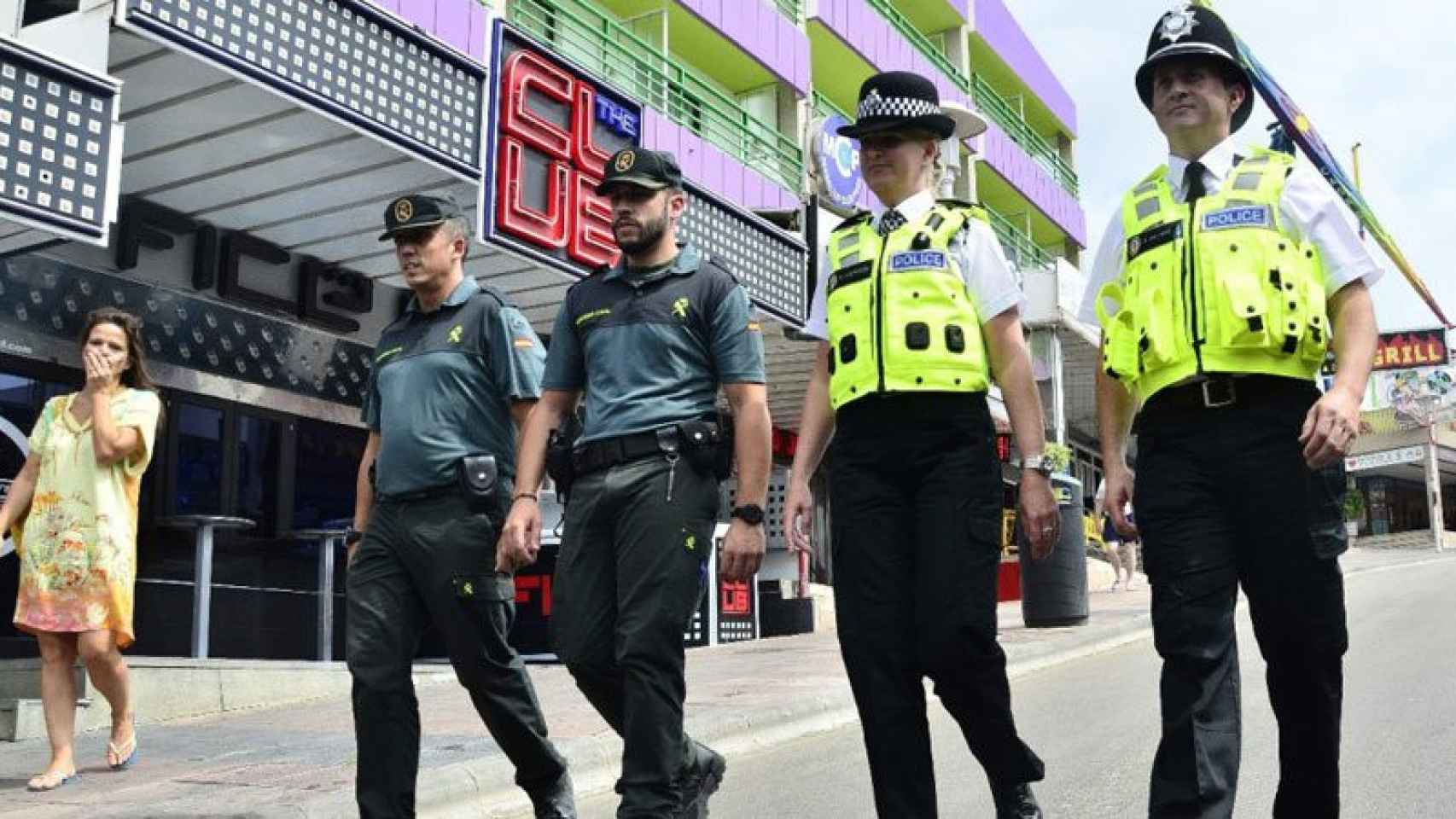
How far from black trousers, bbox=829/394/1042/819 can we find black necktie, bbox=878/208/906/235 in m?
0.49

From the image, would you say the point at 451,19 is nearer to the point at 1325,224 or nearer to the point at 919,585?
the point at 919,585

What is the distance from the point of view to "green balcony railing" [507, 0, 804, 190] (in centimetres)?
1600

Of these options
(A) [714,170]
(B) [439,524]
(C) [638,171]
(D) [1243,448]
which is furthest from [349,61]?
(A) [714,170]

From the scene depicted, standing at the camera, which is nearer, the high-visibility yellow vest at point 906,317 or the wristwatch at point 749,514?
the high-visibility yellow vest at point 906,317

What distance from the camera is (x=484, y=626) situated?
13.0ft

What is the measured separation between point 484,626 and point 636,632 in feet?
1.90

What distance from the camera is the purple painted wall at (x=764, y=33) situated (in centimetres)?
1928

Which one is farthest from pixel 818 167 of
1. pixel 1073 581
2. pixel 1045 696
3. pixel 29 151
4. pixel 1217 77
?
pixel 1217 77

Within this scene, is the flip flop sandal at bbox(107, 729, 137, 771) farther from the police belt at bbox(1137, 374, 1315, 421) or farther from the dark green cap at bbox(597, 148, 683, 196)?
the police belt at bbox(1137, 374, 1315, 421)

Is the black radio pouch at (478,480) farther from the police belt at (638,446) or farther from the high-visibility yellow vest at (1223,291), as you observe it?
the high-visibility yellow vest at (1223,291)

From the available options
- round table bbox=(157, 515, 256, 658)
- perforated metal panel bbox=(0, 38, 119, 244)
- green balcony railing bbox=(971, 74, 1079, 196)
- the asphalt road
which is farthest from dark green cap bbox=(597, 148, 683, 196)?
green balcony railing bbox=(971, 74, 1079, 196)

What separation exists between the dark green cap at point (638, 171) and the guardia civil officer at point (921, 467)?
563mm

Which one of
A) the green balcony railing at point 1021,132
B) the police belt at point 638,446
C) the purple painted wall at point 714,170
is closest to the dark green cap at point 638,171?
the police belt at point 638,446

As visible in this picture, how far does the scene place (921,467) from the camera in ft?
11.6
